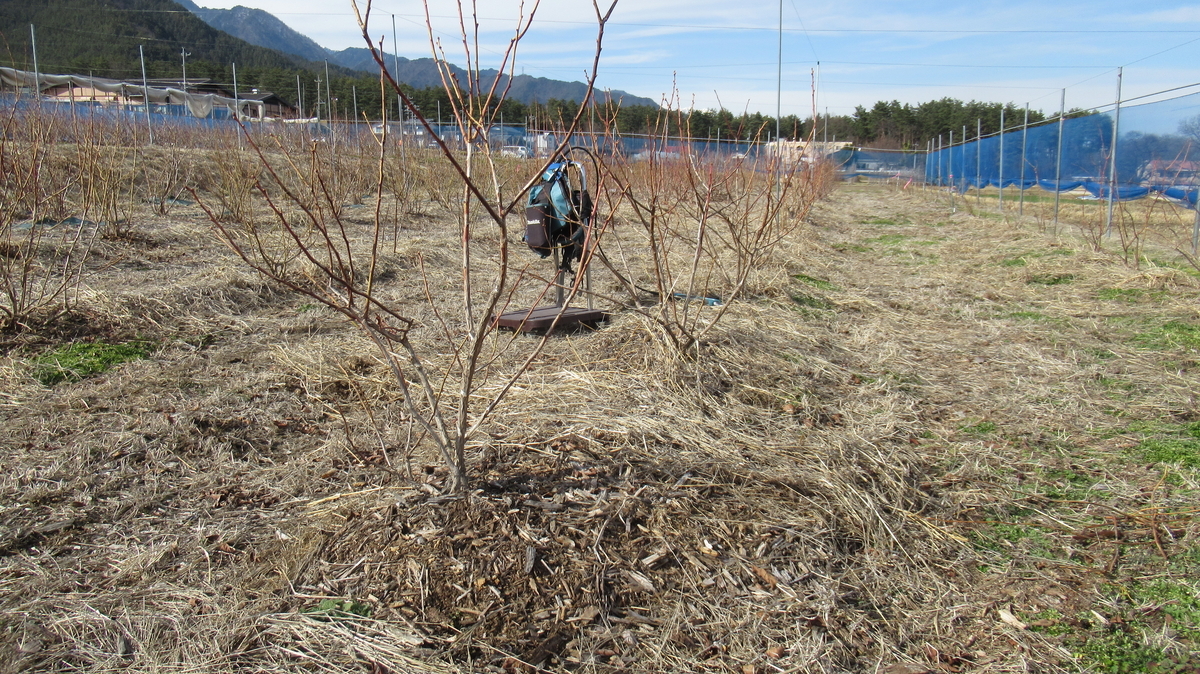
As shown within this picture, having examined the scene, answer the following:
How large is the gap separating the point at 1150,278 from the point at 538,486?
6.15 meters

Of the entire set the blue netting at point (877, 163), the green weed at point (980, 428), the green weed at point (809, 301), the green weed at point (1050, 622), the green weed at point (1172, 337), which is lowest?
the green weed at point (1050, 622)

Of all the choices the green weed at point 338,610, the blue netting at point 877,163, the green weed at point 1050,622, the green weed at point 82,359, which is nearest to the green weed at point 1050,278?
the green weed at point 1050,622

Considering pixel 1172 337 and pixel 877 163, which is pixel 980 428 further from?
pixel 877 163

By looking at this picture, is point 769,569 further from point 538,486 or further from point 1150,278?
point 1150,278

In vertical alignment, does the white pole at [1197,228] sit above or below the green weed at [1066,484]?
above

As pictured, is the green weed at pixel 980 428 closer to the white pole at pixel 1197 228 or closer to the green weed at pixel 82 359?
the green weed at pixel 82 359

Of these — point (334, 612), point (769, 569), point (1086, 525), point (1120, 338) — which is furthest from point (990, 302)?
point (334, 612)

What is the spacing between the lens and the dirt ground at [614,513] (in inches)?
67.9

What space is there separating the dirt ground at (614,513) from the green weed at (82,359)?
0.09 m

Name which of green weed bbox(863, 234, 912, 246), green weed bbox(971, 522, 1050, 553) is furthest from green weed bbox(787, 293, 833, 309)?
green weed bbox(863, 234, 912, 246)

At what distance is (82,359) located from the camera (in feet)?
11.6

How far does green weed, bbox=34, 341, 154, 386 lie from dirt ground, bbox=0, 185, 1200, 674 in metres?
0.09

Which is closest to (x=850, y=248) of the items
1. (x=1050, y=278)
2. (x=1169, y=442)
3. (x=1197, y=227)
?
(x=1050, y=278)

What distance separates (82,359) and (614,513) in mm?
2931
